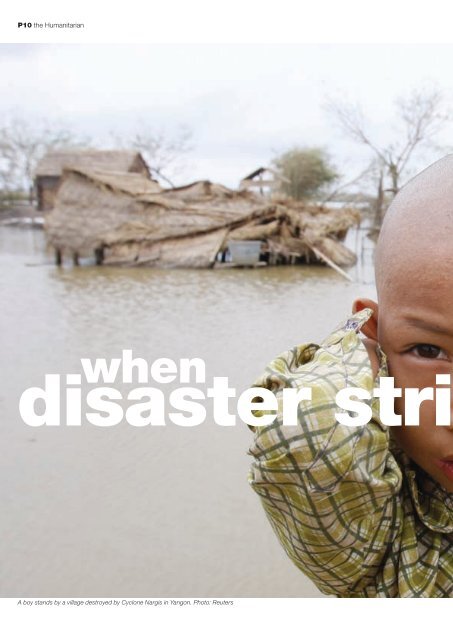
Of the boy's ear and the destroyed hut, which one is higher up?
the destroyed hut

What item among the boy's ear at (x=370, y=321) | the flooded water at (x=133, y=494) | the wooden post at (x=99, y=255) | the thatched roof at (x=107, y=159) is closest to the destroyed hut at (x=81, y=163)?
the thatched roof at (x=107, y=159)

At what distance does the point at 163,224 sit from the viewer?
31.9ft

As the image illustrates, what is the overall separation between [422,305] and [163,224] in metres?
9.43

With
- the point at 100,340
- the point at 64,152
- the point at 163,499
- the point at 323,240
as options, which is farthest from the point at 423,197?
the point at 64,152

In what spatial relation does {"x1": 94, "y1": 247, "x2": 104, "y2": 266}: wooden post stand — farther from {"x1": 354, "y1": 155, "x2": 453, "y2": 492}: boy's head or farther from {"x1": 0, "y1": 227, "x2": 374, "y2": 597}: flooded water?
{"x1": 354, "y1": 155, "x2": 453, "y2": 492}: boy's head

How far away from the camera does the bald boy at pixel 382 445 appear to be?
1.45 ft

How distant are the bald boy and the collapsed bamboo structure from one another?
8951 millimetres

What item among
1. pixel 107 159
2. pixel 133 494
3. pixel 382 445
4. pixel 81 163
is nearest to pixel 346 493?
pixel 382 445

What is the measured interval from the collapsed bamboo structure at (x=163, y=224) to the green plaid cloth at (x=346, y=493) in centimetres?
896

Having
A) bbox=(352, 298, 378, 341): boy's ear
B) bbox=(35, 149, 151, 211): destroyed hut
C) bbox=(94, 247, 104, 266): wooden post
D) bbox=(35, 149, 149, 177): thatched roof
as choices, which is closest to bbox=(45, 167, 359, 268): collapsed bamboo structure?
bbox=(94, 247, 104, 266): wooden post

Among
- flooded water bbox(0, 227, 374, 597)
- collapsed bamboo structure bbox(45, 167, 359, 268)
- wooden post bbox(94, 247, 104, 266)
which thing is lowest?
wooden post bbox(94, 247, 104, 266)

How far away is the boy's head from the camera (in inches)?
19.6

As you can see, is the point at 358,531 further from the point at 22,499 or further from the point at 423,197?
the point at 22,499

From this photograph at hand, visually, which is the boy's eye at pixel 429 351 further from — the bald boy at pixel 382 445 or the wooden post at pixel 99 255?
the wooden post at pixel 99 255
